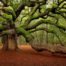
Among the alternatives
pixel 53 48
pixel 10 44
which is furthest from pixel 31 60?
pixel 10 44

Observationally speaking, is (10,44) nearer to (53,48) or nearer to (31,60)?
(53,48)

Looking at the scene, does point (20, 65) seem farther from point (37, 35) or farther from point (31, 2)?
point (37, 35)

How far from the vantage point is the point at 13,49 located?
14.2 metres

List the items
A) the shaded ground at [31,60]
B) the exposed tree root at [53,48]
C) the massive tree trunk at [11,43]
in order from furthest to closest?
the massive tree trunk at [11,43] → the exposed tree root at [53,48] → the shaded ground at [31,60]

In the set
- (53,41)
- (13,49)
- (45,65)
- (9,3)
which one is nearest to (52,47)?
(45,65)

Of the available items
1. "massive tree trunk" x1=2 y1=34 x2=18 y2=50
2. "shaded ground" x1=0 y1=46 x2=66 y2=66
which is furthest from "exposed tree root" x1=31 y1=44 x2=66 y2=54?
"massive tree trunk" x1=2 y1=34 x2=18 y2=50

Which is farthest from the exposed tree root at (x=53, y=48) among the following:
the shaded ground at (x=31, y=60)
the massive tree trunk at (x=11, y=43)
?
the massive tree trunk at (x=11, y=43)

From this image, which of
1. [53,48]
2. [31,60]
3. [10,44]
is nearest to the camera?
[31,60]

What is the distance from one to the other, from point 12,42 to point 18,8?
11.5 ft

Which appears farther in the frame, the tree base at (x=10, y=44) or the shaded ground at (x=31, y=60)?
the tree base at (x=10, y=44)

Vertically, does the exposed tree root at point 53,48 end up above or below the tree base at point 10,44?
above

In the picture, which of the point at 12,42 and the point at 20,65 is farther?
the point at 12,42

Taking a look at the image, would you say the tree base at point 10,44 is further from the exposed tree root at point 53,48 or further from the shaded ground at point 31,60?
the exposed tree root at point 53,48

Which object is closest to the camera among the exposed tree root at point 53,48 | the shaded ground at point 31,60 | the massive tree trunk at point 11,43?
the shaded ground at point 31,60
